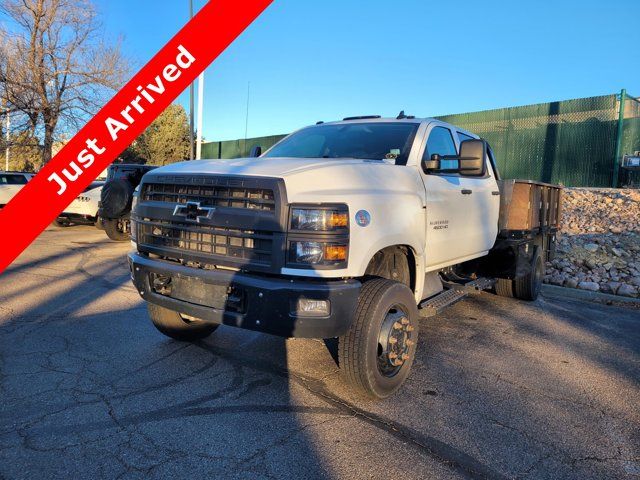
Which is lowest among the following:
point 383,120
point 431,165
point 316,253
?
point 316,253

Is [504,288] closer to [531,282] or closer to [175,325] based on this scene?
[531,282]

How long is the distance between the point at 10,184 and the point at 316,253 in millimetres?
16191

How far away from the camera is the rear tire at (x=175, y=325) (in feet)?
14.4

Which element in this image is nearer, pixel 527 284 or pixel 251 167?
pixel 251 167

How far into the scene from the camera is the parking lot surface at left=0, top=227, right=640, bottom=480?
273 cm

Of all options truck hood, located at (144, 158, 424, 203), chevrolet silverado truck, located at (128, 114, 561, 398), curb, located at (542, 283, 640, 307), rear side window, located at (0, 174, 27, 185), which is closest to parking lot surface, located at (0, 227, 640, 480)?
chevrolet silverado truck, located at (128, 114, 561, 398)

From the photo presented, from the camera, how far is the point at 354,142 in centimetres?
466

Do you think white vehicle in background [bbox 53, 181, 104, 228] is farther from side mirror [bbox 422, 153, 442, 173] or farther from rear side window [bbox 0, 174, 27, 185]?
side mirror [bbox 422, 153, 442, 173]

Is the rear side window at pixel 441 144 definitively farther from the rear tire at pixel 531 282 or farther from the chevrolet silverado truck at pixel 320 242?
the rear tire at pixel 531 282

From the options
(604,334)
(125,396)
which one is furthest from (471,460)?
(604,334)

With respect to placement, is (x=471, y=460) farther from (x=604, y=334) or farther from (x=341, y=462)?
(x=604, y=334)

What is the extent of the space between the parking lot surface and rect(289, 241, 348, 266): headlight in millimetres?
1058

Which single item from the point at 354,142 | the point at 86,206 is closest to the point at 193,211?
the point at 354,142

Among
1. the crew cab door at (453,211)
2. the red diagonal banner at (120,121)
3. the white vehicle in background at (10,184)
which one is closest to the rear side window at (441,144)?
the crew cab door at (453,211)
